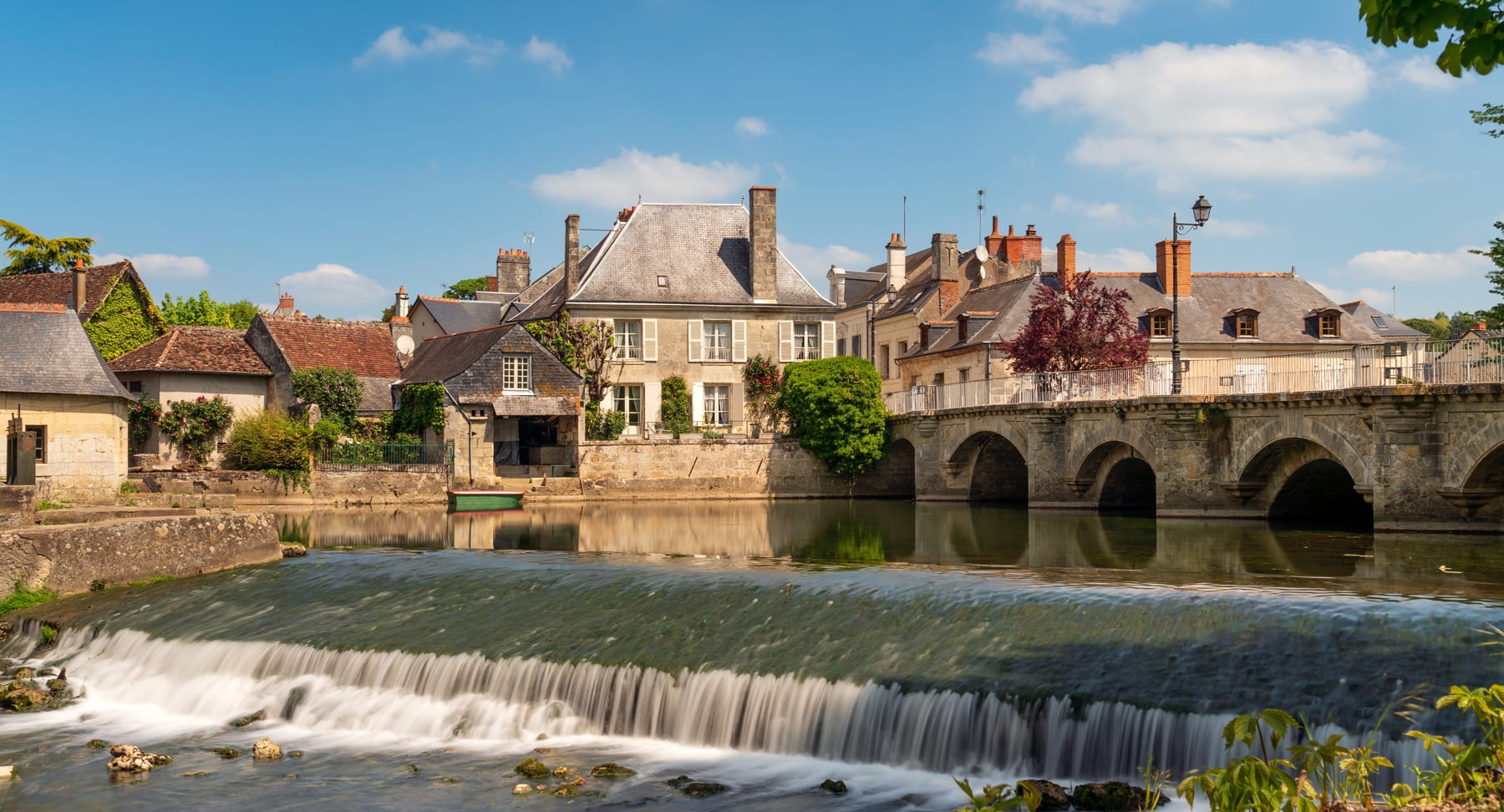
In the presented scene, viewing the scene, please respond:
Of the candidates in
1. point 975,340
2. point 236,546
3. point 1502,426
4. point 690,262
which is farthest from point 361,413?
point 1502,426

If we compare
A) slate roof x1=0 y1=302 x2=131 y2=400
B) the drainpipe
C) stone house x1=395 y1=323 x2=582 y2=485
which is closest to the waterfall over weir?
slate roof x1=0 y1=302 x2=131 y2=400

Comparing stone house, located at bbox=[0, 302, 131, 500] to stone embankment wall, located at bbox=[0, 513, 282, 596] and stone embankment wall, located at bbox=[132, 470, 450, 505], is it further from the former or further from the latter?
stone embankment wall, located at bbox=[0, 513, 282, 596]

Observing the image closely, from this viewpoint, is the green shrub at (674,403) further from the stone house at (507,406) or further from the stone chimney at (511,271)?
the stone chimney at (511,271)

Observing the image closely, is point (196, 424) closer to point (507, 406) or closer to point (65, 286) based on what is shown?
point (65, 286)

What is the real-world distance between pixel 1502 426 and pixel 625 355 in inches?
1029

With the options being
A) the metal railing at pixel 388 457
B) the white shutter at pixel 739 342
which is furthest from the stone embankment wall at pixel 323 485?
the white shutter at pixel 739 342

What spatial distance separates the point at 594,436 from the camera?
125ft

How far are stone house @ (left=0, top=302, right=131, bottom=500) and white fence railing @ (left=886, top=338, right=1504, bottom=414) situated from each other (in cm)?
2044

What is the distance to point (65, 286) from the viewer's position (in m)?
38.0

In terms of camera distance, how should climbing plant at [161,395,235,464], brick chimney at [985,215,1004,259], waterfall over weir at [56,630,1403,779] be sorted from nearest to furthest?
waterfall over weir at [56,630,1403,779], climbing plant at [161,395,235,464], brick chimney at [985,215,1004,259]

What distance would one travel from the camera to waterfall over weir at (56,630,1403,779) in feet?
28.4

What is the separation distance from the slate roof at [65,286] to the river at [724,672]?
26.9 m

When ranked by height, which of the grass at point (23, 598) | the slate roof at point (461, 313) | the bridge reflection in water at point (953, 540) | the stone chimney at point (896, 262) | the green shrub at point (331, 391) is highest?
the stone chimney at point (896, 262)

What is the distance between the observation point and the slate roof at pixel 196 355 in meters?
36.3
